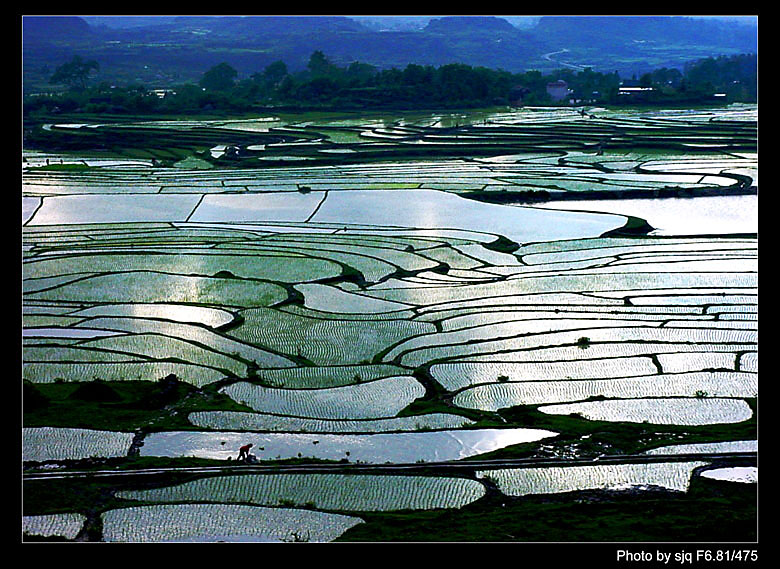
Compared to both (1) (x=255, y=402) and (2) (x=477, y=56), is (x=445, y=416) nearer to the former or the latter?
(1) (x=255, y=402)

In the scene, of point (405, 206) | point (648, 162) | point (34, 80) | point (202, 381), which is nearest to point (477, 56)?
point (34, 80)

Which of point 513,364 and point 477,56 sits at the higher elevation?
point 477,56

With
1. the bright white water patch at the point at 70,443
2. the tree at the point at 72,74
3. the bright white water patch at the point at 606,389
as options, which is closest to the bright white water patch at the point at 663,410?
the bright white water patch at the point at 606,389

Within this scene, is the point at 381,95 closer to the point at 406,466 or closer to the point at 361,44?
the point at 406,466

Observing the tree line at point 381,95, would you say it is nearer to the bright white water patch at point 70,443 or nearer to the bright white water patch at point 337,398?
the bright white water patch at point 337,398

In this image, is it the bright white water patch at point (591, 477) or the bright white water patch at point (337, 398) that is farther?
the bright white water patch at point (337, 398)

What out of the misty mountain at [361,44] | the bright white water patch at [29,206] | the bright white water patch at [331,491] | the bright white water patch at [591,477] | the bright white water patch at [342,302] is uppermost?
the misty mountain at [361,44]
